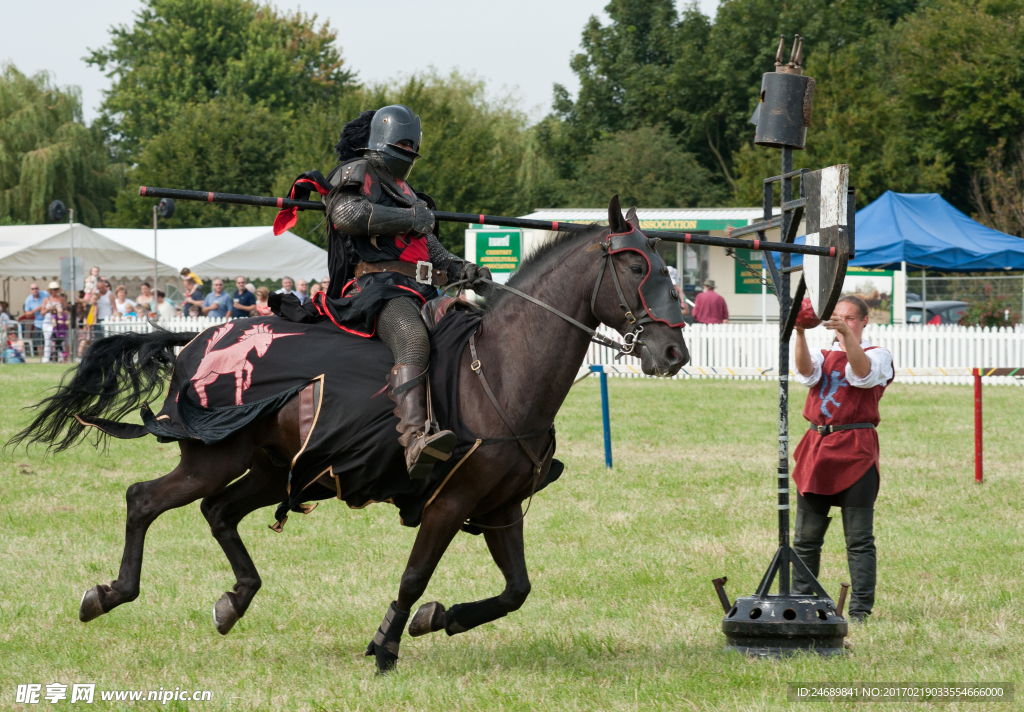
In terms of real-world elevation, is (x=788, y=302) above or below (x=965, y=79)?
below

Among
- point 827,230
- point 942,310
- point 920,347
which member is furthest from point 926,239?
point 827,230

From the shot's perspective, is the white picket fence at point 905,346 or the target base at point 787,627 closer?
the target base at point 787,627

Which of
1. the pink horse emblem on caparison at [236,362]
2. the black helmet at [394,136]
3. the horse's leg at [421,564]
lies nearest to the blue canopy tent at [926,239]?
the black helmet at [394,136]

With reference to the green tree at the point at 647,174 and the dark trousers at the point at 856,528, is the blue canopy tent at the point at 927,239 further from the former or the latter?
the dark trousers at the point at 856,528

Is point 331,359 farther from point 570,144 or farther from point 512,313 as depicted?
point 570,144

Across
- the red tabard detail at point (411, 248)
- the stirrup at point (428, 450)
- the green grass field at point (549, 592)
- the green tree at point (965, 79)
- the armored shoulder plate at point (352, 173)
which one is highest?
the green tree at point (965, 79)

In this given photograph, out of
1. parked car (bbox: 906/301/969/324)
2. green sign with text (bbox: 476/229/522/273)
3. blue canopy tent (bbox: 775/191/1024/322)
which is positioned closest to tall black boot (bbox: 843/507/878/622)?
blue canopy tent (bbox: 775/191/1024/322)

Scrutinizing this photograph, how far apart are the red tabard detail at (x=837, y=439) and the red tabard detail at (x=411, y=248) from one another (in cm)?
249

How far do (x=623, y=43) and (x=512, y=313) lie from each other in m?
48.6

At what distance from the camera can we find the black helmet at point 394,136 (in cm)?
568

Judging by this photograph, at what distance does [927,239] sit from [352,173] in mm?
21875

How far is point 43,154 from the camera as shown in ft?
148

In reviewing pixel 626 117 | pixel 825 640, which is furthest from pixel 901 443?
pixel 626 117

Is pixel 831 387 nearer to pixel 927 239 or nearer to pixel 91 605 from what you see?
pixel 91 605
